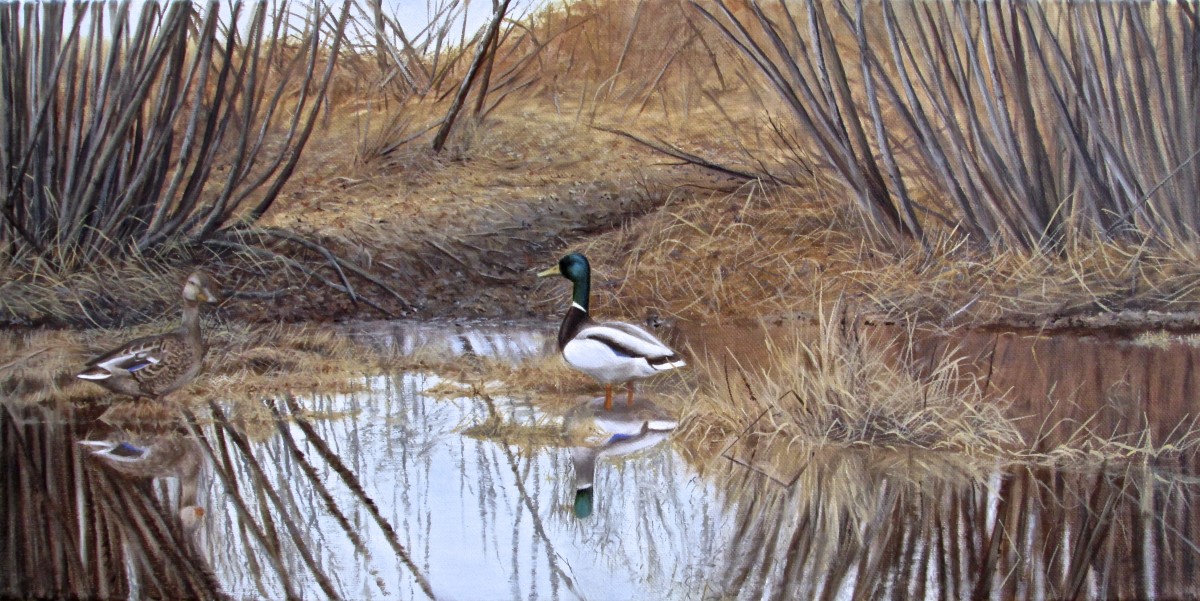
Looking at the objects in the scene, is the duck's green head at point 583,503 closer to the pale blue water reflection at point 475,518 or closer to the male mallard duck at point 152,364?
the pale blue water reflection at point 475,518

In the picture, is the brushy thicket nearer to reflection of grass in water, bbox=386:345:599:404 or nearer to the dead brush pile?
the dead brush pile

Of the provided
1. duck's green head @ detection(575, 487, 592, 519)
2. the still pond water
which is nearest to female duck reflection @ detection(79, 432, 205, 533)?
the still pond water

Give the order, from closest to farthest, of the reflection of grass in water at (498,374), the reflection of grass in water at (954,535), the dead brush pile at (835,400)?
the reflection of grass in water at (954,535)
the dead brush pile at (835,400)
the reflection of grass in water at (498,374)

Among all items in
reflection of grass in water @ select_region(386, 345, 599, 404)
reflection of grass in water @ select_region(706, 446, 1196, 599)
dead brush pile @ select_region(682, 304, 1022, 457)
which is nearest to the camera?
reflection of grass in water @ select_region(706, 446, 1196, 599)

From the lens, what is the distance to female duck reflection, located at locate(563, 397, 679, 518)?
193 centimetres

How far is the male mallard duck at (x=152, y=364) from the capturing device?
→ 6.63 ft

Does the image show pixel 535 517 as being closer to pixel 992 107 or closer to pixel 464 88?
pixel 464 88

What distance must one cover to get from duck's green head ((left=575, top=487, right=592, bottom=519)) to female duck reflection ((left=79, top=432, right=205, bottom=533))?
76cm

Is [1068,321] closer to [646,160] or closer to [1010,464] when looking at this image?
[1010,464]

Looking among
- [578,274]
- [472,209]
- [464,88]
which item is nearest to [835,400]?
[578,274]

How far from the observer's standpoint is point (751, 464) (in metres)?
1.91

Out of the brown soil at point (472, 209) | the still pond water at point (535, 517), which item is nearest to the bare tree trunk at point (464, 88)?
the brown soil at point (472, 209)

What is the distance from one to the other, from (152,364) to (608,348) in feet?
3.23

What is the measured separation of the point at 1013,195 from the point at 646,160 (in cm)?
79
